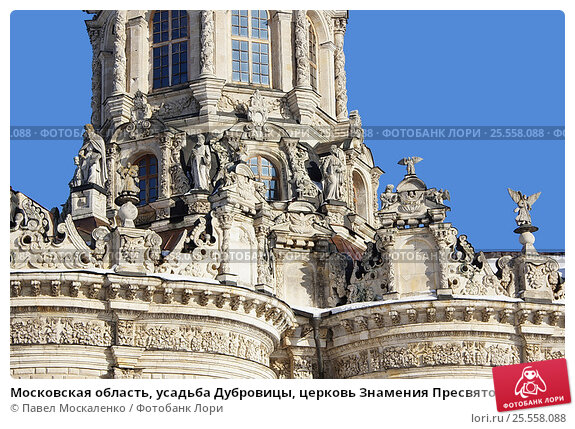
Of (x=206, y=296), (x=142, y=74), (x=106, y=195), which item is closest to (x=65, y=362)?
(x=206, y=296)

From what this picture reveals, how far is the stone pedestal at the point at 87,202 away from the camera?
36969mm

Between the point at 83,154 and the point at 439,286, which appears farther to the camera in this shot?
the point at 83,154

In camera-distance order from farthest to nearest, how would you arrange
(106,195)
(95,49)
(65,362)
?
1. (95,49)
2. (106,195)
3. (65,362)

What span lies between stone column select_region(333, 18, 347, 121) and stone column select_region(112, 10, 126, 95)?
7157 millimetres

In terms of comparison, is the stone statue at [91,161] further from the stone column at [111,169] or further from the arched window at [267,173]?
the arched window at [267,173]

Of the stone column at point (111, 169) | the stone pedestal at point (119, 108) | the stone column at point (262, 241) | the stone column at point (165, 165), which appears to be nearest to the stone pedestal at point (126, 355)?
the stone column at point (262, 241)

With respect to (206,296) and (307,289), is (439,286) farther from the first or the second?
(206,296)

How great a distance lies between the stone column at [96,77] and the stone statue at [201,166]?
6.07 meters

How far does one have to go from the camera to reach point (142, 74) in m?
41.8

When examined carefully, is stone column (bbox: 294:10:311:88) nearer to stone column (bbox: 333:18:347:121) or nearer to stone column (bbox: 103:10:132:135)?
stone column (bbox: 333:18:347:121)

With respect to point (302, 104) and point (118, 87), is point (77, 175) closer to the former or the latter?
point (118, 87)
